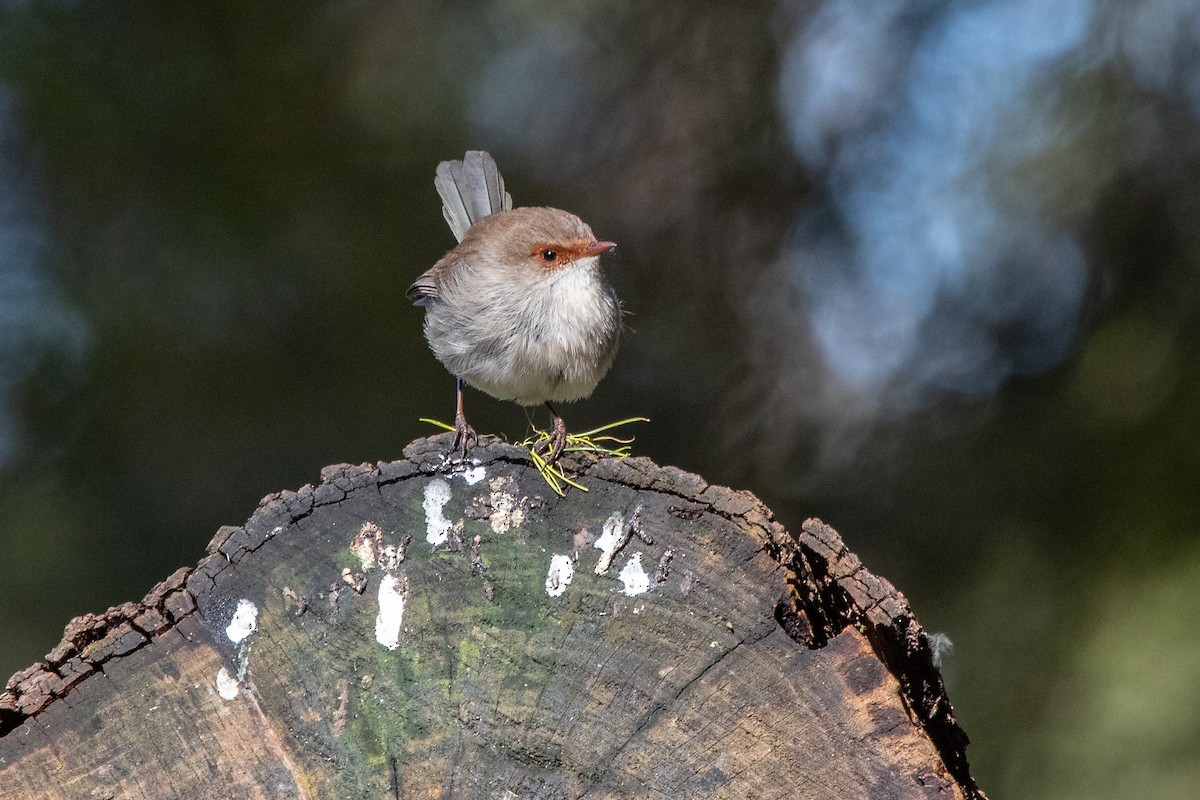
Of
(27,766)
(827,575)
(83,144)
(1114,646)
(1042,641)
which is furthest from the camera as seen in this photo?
(83,144)

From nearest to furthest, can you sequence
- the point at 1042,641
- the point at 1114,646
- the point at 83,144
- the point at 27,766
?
the point at 27,766
the point at 1114,646
the point at 1042,641
the point at 83,144

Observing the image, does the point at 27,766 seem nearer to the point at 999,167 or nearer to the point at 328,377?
the point at 328,377

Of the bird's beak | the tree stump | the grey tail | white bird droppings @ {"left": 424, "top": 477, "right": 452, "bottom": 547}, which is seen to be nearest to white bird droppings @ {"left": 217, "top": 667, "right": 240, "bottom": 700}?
the tree stump

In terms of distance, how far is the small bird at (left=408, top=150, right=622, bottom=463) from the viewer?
3.94 meters

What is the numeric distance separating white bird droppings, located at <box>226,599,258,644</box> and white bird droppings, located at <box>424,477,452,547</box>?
1.36 feet

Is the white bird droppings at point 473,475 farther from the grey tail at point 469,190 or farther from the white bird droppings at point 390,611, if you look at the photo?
the grey tail at point 469,190

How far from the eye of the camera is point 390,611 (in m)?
2.49

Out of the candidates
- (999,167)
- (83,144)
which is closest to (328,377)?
(83,144)

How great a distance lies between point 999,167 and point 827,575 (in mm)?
3359

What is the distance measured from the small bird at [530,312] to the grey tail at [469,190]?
723 mm

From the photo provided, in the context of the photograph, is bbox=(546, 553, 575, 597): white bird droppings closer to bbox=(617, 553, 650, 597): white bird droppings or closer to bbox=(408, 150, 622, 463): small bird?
bbox=(617, 553, 650, 597): white bird droppings

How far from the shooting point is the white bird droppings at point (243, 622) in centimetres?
245

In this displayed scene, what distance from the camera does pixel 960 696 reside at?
5.15 meters

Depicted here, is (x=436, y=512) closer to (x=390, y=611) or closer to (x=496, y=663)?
(x=390, y=611)
